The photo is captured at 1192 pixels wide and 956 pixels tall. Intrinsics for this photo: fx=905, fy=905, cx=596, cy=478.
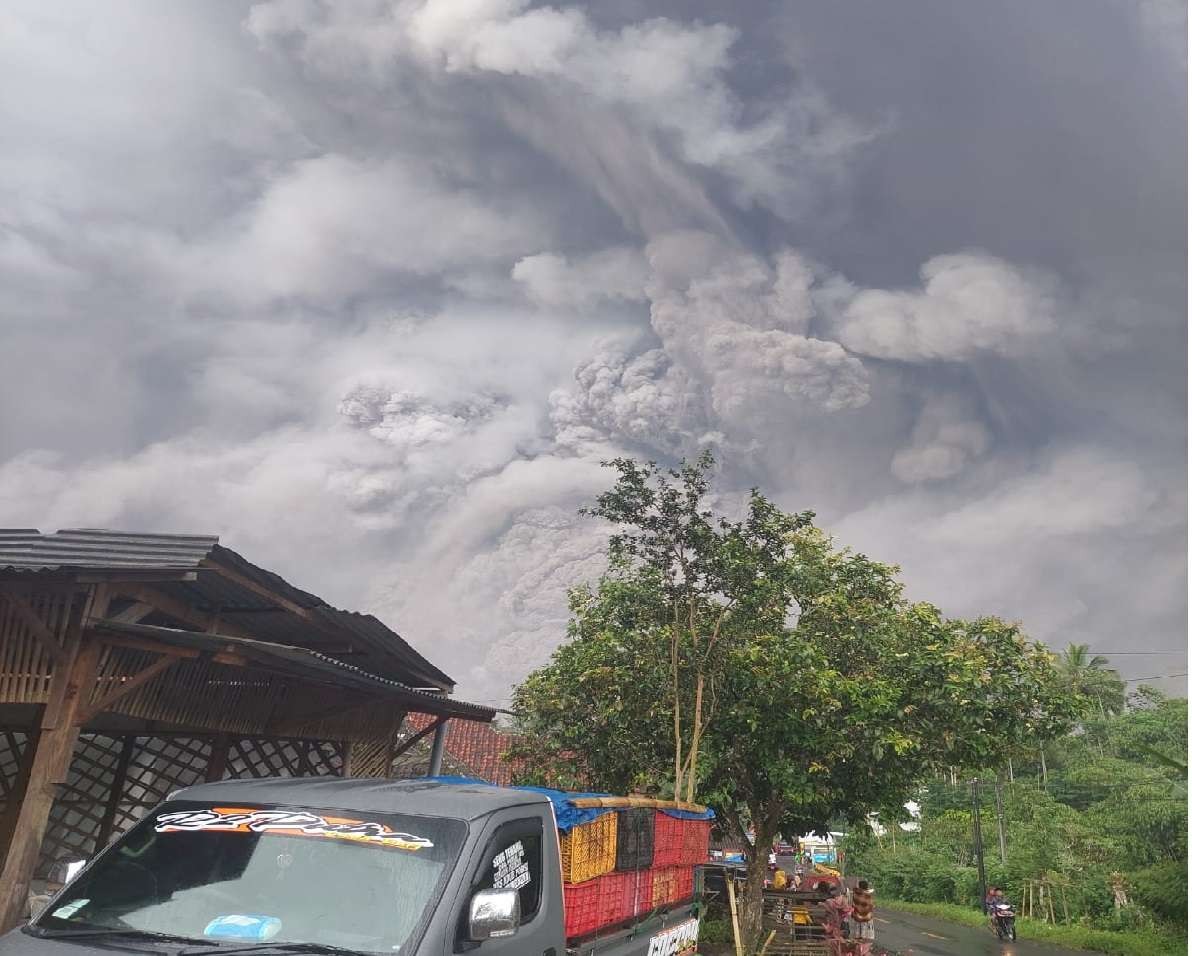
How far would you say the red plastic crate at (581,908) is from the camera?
530cm

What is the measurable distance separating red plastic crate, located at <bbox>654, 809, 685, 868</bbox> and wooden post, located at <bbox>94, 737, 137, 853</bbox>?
8775 mm

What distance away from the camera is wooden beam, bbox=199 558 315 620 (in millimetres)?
9148

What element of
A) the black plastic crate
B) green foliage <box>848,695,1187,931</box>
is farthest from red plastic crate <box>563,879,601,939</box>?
green foliage <box>848,695,1187,931</box>

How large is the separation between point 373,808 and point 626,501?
14.2m

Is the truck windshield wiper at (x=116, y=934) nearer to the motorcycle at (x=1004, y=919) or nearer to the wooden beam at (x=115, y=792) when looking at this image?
the wooden beam at (x=115, y=792)

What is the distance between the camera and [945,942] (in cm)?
2845

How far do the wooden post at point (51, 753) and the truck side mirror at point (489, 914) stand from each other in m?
6.24

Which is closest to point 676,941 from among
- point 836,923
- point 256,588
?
point 256,588

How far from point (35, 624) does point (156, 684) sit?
214 centimetres

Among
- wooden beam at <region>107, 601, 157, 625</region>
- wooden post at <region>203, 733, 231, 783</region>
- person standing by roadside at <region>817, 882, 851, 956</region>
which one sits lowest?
person standing by roadside at <region>817, 882, 851, 956</region>

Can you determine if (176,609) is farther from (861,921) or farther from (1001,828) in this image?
(1001,828)

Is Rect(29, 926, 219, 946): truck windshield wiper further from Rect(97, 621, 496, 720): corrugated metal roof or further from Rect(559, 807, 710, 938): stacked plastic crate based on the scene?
Rect(97, 621, 496, 720): corrugated metal roof

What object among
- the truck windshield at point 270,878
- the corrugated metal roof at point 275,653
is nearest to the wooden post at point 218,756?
the corrugated metal roof at point 275,653

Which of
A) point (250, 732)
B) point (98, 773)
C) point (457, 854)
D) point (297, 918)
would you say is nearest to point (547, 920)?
point (457, 854)
